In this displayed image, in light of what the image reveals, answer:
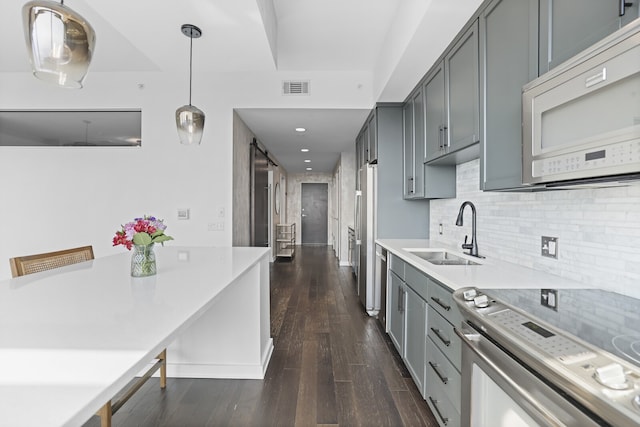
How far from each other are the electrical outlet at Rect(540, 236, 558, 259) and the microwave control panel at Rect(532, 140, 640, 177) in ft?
1.81

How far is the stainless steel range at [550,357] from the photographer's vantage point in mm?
644

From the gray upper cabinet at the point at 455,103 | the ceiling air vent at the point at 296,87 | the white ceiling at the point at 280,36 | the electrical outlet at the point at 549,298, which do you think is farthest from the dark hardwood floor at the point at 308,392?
the ceiling air vent at the point at 296,87

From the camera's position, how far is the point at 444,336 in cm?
162

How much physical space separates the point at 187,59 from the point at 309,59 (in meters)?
1.23

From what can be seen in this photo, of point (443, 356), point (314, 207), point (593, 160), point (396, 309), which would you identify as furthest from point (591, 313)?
point (314, 207)

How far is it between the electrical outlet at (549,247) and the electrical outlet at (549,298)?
0.36 meters

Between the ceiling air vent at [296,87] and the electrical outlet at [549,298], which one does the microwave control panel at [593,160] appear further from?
the ceiling air vent at [296,87]

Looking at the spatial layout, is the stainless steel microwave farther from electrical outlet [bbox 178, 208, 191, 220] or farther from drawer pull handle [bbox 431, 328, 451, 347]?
electrical outlet [bbox 178, 208, 191, 220]

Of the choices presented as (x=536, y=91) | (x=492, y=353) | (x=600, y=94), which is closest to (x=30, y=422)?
(x=492, y=353)

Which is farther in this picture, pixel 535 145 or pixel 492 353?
pixel 535 145

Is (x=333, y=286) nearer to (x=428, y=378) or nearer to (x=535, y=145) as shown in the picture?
(x=428, y=378)

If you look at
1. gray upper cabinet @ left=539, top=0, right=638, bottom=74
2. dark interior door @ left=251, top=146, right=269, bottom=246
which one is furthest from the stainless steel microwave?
dark interior door @ left=251, top=146, right=269, bottom=246

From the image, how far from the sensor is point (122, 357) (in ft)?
2.25

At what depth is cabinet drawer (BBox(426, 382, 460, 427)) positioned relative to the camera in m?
1.45
